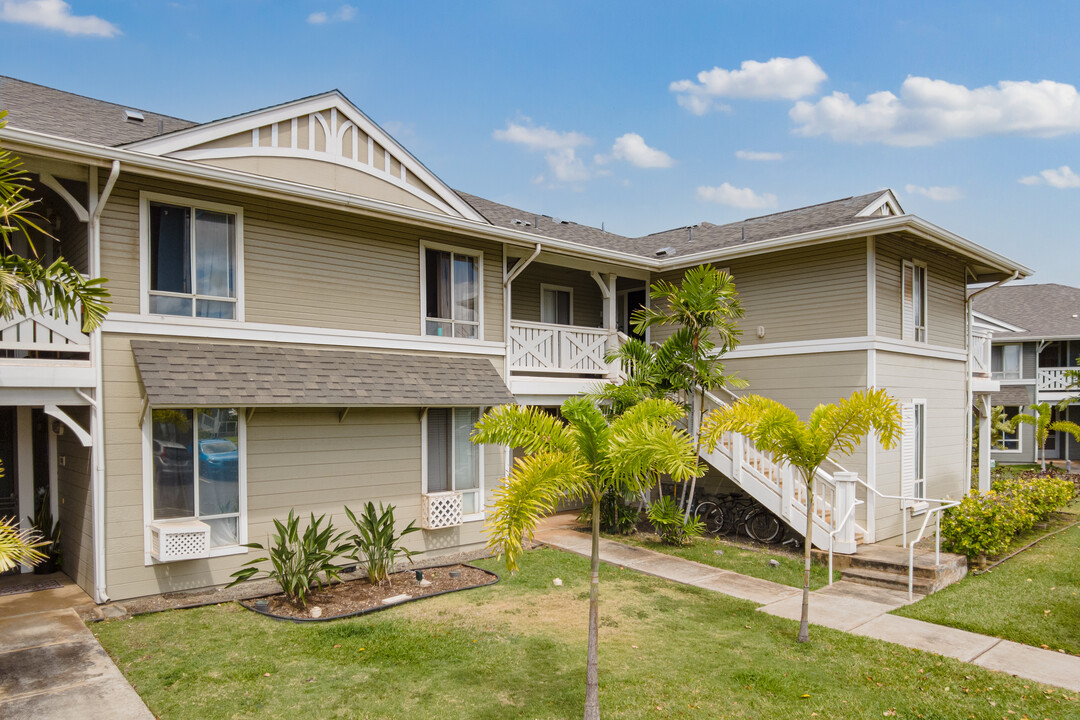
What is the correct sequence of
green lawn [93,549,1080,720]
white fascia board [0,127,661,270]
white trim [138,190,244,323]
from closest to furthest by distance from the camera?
green lawn [93,549,1080,720]
white fascia board [0,127,661,270]
white trim [138,190,244,323]

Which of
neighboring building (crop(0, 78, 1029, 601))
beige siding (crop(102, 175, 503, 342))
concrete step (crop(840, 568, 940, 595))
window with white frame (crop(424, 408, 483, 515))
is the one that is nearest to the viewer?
neighboring building (crop(0, 78, 1029, 601))

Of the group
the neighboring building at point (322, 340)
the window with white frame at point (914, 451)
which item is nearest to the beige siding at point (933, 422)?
the neighboring building at point (322, 340)

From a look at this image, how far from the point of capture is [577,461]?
5.63 metres

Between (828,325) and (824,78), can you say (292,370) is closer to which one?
(828,325)

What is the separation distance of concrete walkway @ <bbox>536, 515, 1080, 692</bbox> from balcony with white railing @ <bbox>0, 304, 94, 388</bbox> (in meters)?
7.72

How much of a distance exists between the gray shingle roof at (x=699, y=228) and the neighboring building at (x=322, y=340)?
0.73 ft

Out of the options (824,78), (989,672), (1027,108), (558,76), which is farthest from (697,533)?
(1027,108)

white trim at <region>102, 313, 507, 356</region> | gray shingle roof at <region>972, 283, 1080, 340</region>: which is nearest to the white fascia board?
white trim at <region>102, 313, 507, 356</region>

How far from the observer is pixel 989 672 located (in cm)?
661

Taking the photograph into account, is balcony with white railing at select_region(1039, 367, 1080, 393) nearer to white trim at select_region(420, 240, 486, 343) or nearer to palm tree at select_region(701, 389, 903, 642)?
white trim at select_region(420, 240, 486, 343)

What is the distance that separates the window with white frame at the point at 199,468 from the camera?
8.62 metres

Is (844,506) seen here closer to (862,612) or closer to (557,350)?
(862,612)

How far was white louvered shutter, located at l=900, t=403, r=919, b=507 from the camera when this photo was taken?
1283cm

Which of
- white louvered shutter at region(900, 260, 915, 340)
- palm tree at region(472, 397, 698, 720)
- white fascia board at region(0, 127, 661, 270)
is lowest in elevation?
palm tree at region(472, 397, 698, 720)
